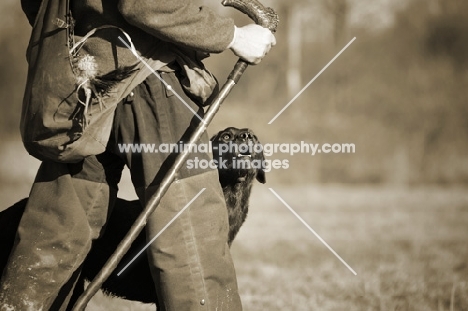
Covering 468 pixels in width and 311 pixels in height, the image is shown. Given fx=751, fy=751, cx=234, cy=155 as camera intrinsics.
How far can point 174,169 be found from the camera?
10.4ft

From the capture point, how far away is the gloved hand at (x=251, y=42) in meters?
3.26

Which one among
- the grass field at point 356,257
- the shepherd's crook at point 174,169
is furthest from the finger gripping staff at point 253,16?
the grass field at point 356,257

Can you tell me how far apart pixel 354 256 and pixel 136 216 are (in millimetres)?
3512

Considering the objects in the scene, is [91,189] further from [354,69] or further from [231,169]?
[354,69]

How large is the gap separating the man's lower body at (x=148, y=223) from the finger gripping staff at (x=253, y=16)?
28cm

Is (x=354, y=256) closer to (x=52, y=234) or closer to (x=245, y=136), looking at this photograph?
(x=245, y=136)

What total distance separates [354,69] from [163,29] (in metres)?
22.5

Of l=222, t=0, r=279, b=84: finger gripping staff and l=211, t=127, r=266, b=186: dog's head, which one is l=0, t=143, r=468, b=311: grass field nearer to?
l=211, t=127, r=266, b=186: dog's head

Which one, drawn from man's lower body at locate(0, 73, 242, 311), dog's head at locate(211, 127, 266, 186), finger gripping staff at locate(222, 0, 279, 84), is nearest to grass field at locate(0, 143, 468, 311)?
dog's head at locate(211, 127, 266, 186)

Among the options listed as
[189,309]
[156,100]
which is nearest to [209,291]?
[189,309]

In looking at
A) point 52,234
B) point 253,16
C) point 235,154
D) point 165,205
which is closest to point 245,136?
point 235,154

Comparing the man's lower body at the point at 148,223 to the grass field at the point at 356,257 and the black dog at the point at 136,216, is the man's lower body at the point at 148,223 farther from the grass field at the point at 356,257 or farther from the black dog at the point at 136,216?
the grass field at the point at 356,257

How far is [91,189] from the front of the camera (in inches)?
133

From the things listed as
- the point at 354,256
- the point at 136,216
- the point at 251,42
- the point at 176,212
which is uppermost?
the point at 251,42
